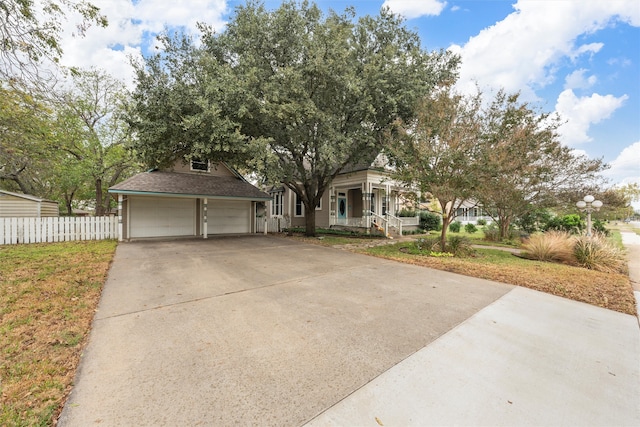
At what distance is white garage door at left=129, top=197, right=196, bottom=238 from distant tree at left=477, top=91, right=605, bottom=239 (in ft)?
46.4

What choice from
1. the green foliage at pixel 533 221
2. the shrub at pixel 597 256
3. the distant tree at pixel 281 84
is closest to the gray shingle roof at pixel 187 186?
the distant tree at pixel 281 84

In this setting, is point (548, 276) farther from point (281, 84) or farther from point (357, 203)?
point (357, 203)

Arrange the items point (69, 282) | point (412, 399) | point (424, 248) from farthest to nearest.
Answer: point (424, 248), point (69, 282), point (412, 399)

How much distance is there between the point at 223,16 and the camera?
37.6 feet

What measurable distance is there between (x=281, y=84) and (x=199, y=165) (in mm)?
8097

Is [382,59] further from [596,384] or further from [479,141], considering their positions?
[596,384]

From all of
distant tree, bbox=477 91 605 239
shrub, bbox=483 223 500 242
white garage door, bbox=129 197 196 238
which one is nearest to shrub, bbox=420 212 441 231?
shrub, bbox=483 223 500 242

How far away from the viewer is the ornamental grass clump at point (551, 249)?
8.66m

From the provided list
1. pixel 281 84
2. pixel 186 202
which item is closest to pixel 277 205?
pixel 186 202

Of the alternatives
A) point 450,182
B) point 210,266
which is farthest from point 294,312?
point 450,182

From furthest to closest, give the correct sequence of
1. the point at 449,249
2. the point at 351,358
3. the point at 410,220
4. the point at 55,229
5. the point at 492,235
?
the point at 410,220 < the point at 492,235 < the point at 55,229 < the point at 449,249 < the point at 351,358

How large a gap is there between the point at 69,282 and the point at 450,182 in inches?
410

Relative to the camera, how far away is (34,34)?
5.54 meters

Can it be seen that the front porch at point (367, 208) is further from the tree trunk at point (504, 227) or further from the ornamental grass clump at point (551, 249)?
the ornamental grass clump at point (551, 249)
